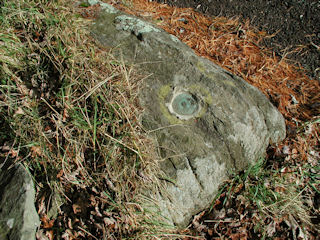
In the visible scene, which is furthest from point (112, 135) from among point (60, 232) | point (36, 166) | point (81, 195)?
point (60, 232)

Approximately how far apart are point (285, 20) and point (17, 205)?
12.2 feet

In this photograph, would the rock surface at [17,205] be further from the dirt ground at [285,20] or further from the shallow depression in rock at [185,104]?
the dirt ground at [285,20]

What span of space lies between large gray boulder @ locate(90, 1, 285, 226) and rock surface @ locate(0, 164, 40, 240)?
97 centimetres

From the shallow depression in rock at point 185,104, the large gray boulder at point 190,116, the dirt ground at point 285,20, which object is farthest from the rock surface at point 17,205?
the dirt ground at point 285,20

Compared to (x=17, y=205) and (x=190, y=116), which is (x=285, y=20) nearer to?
(x=190, y=116)

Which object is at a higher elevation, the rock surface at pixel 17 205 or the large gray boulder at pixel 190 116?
the large gray boulder at pixel 190 116

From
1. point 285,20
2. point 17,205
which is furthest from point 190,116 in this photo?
point 285,20

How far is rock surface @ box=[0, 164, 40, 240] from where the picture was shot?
6.19 feet

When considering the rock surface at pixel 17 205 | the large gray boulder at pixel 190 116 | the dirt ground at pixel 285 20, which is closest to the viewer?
the rock surface at pixel 17 205

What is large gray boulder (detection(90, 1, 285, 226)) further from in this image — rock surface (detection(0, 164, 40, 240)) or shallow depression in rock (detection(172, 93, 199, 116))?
rock surface (detection(0, 164, 40, 240))

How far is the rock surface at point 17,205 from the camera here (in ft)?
6.19

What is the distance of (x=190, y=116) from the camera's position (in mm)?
2334

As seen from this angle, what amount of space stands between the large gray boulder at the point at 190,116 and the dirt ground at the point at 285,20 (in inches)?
47.8

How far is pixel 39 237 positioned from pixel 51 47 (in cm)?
158
